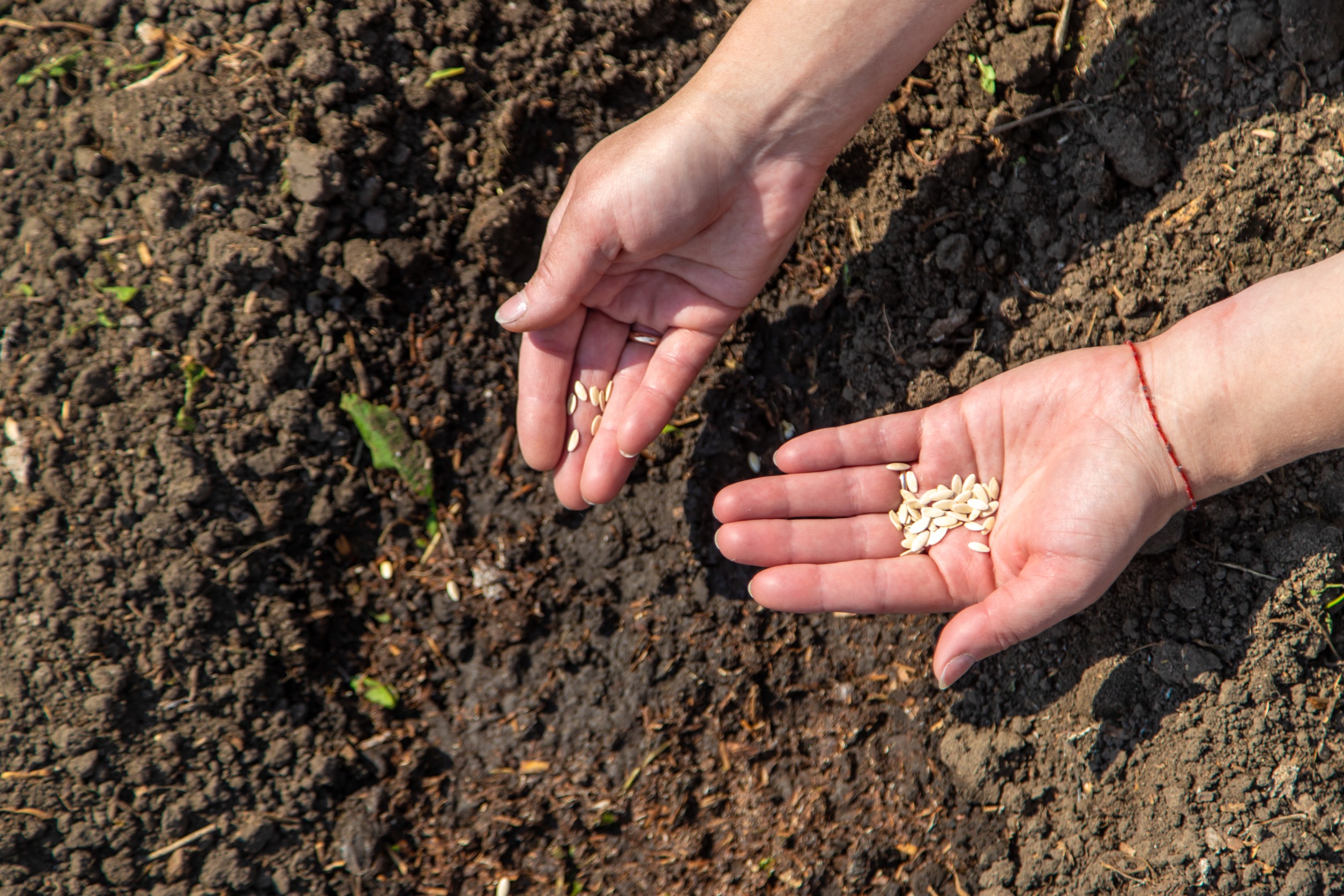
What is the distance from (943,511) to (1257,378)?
3.16ft

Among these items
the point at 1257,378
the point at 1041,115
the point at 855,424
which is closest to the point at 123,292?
the point at 855,424

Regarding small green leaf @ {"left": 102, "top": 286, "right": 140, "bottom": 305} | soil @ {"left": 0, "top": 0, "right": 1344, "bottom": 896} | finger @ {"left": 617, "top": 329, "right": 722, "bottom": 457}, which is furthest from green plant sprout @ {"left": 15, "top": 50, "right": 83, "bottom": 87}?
finger @ {"left": 617, "top": 329, "right": 722, "bottom": 457}

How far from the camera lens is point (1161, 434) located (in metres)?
2.53

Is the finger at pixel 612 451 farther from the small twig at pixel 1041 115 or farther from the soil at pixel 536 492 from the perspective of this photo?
the small twig at pixel 1041 115

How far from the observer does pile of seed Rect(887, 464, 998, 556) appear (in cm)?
278

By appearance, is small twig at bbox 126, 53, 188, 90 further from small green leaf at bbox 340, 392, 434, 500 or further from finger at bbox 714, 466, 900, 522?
finger at bbox 714, 466, 900, 522

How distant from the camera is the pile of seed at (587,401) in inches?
118

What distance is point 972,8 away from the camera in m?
3.15

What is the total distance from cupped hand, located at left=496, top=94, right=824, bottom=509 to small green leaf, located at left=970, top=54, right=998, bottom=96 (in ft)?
2.44

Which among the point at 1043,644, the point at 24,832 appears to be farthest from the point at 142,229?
the point at 1043,644

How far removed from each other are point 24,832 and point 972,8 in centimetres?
444

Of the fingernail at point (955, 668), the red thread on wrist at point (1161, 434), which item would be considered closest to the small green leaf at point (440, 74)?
the red thread on wrist at point (1161, 434)

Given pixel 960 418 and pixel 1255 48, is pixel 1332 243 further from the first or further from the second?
pixel 960 418

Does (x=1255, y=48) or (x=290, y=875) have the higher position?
(x=1255, y=48)
